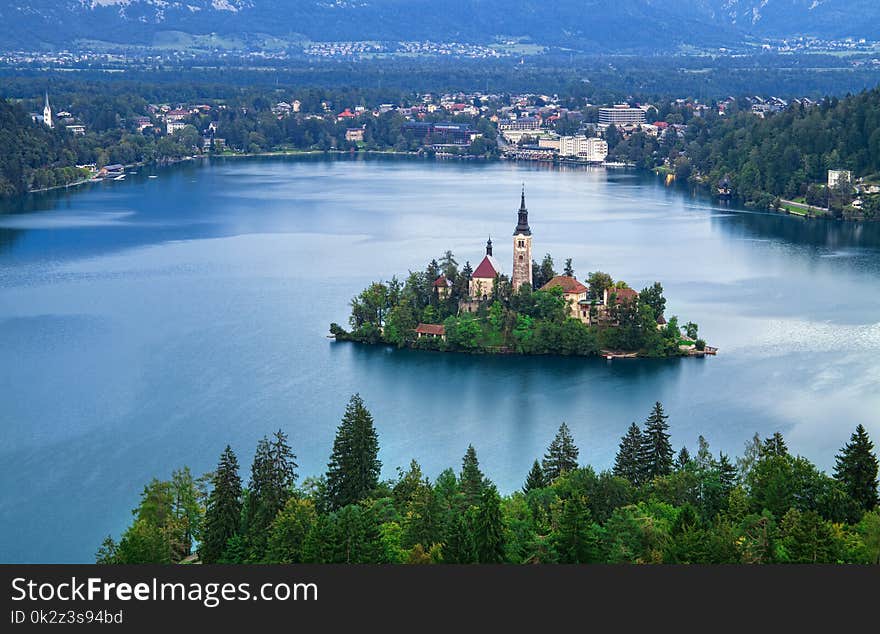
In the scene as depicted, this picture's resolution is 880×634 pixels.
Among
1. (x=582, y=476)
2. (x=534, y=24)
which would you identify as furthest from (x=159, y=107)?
(x=534, y=24)

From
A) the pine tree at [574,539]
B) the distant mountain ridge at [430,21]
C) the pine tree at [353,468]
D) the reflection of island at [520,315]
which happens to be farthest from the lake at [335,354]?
the distant mountain ridge at [430,21]

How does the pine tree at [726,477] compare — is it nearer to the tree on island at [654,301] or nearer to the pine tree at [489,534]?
the pine tree at [489,534]

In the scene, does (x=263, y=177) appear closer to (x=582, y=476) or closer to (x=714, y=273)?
(x=714, y=273)

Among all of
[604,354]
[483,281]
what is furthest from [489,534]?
[483,281]

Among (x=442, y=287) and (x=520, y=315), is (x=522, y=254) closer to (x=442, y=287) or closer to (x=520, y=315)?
(x=520, y=315)

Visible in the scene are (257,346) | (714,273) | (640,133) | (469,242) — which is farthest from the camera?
(640,133)

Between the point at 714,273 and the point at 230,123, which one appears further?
the point at 230,123
